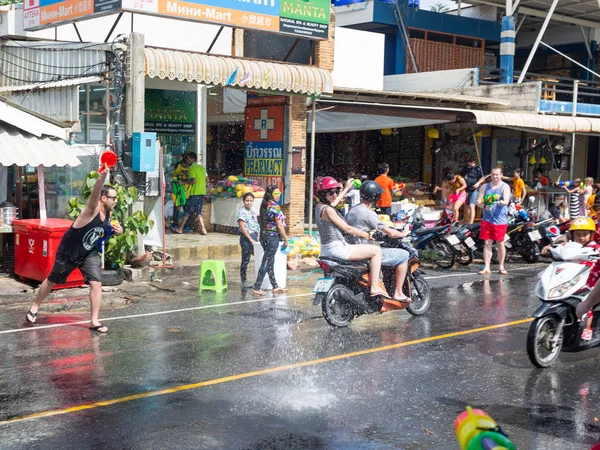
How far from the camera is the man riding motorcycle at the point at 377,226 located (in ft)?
31.7

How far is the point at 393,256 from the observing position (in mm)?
9852

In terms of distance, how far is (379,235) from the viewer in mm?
10047

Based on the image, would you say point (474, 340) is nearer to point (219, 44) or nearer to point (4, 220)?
point (4, 220)

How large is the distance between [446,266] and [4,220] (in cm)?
784

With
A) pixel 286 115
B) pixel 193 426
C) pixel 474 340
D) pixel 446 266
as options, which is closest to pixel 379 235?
pixel 474 340

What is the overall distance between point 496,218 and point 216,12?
21.0ft

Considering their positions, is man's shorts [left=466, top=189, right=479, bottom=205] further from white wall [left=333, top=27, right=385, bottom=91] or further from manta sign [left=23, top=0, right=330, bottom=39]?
white wall [left=333, top=27, right=385, bottom=91]

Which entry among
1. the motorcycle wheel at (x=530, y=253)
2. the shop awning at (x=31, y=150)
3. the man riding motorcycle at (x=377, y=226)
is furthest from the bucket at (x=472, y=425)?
the motorcycle wheel at (x=530, y=253)

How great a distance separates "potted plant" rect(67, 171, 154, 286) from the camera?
1288cm

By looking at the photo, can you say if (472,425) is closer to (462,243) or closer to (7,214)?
(7,214)

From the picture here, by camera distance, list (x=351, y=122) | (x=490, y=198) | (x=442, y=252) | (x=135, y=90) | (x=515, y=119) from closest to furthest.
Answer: (x=135, y=90) → (x=490, y=198) → (x=442, y=252) → (x=351, y=122) → (x=515, y=119)

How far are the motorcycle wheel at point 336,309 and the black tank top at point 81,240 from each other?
267 centimetres

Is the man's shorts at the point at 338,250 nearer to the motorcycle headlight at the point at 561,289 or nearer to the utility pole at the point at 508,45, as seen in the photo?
the motorcycle headlight at the point at 561,289

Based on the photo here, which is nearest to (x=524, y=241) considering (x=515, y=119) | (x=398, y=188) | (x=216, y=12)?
(x=398, y=188)
